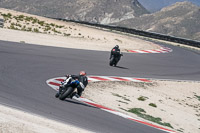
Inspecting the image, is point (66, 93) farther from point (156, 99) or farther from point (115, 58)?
point (115, 58)

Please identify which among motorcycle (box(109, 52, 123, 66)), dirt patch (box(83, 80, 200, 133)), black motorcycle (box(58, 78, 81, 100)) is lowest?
dirt patch (box(83, 80, 200, 133))

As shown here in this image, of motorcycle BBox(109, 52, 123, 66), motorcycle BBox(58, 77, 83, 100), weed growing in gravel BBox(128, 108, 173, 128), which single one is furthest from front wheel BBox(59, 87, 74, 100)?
motorcycle BBox(109, 52, 123, 66)

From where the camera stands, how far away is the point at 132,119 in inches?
522

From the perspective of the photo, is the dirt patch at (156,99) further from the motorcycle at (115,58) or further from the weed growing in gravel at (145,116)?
the motorcycle at (115,58)

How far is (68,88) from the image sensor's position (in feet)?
43.3

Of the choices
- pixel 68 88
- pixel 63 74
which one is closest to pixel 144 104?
pixel 63 74

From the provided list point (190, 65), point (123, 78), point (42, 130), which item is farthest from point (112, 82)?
point (190, 65)

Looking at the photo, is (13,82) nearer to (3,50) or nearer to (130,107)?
(130,107)

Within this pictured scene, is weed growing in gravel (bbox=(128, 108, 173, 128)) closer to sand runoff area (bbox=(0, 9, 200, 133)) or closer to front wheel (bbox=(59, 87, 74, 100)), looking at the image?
sand runoff area (bbox=(0, 9, 200, 133))

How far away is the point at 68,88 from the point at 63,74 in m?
5.06

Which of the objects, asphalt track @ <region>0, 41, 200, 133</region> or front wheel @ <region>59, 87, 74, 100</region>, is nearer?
asphalt track @ <region>0, 41, 200, 133</region>

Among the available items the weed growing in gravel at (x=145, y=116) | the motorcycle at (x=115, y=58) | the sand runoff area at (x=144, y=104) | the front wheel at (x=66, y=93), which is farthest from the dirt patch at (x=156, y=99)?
the motorcycle at (x=115, y=58)

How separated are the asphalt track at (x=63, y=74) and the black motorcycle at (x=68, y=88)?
0.21 metres

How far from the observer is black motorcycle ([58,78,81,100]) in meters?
13.1
